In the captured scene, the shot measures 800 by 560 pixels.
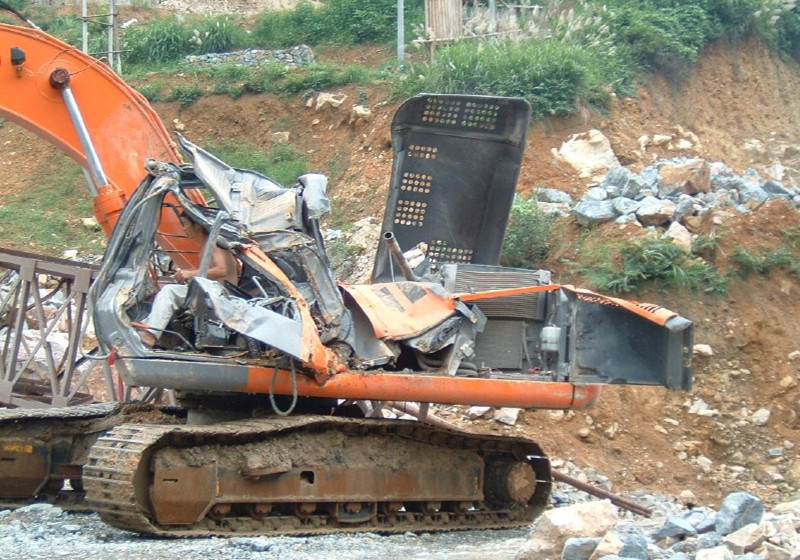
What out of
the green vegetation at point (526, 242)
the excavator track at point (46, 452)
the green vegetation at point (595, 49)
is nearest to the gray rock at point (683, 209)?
the green vegetation at point (526, 242)

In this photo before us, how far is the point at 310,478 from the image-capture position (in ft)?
29.8

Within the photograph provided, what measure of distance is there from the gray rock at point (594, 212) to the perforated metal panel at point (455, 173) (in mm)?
4976

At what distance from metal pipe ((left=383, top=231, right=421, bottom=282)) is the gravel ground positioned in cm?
194

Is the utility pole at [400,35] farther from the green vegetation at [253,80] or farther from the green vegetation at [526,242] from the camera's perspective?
the green vegetation at [526,242]

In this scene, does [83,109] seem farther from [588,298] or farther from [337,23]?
[337,23]

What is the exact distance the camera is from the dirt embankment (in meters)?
13.4

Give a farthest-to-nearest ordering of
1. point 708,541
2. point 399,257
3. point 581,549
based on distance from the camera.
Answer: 1. point 399,257
2. point 708,541
3. point 581,549

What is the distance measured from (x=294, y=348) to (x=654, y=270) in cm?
747

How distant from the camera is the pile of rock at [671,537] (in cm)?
658

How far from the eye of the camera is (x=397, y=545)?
8.77 metres

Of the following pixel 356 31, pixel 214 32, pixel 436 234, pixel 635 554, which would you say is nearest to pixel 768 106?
pixel 356 31

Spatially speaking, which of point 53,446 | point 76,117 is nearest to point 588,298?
point 76,117

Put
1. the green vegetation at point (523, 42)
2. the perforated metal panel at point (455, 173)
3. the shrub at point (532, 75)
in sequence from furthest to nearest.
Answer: the green vegetation at point (523, 42), the shrub at point (532, 75), the perforated metal panel at point (455, 173)

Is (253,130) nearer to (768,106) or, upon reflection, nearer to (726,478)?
(768,106)
